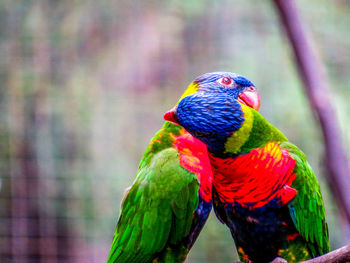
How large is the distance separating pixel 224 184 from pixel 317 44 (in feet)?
4.76

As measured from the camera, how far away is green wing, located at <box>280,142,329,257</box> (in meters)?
1.28

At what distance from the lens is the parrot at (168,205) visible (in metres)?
1.32

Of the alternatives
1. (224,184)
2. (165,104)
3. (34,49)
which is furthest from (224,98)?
(34,49)

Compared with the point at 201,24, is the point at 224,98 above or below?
below

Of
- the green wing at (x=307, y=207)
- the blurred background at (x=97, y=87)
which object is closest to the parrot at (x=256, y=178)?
the green wing at (x=307, y=207)

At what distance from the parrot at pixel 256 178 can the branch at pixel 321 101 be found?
0.41 feet

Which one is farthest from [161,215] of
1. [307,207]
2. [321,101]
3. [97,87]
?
[97,87]

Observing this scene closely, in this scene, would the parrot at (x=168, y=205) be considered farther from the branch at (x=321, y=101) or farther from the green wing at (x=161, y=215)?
the branch at (x=321, y=101)

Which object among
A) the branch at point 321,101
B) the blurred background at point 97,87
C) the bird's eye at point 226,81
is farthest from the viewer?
the blurred background at point 97,87

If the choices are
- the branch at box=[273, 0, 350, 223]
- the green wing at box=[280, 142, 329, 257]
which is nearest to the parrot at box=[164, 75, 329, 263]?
the green wing at box=[280, 142, 329, 257]

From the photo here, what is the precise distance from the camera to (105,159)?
2471 millimetres

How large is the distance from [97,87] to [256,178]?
138 centimetres

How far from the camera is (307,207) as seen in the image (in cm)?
129

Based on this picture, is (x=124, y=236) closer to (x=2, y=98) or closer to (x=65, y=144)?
(x=65, y=144)
